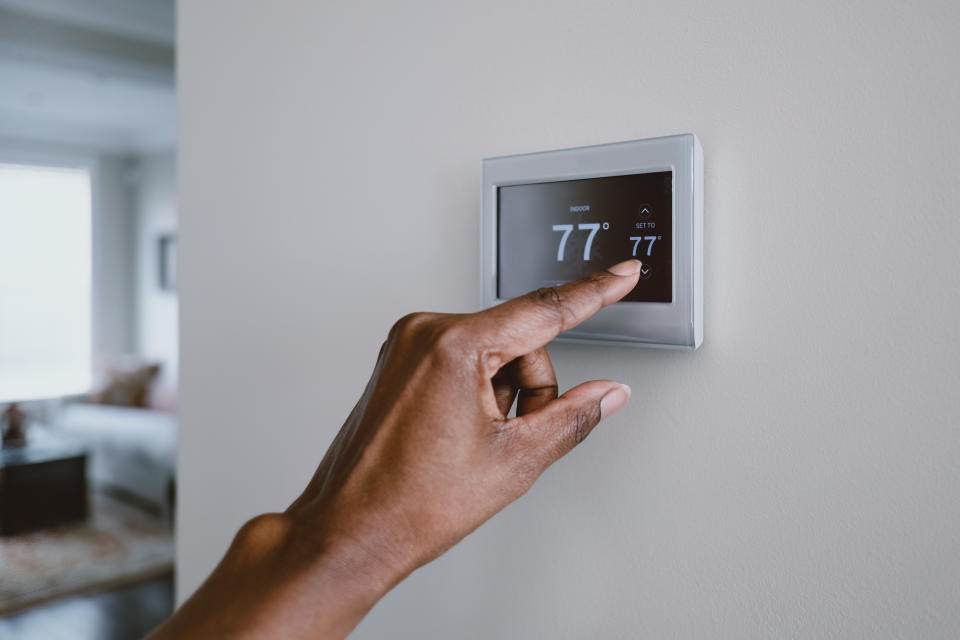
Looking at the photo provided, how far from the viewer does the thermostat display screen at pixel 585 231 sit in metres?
0.41

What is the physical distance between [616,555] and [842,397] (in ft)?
0.63

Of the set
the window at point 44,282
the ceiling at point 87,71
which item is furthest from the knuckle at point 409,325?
the window at point 44,282

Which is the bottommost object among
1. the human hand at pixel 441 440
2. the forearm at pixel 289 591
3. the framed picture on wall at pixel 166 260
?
the forearm at pixel 289 591

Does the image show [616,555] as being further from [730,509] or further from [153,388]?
[153,388]

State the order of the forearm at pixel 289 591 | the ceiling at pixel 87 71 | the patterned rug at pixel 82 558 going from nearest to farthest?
the forearm at pixel 289 591, the patterned rug at pixel 82 558, the ceiling at pixel 87 71

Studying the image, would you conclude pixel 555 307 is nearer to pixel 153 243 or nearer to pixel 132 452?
pixel 132 452

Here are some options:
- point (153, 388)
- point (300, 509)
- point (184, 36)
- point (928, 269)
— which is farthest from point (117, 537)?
point (928, 269)

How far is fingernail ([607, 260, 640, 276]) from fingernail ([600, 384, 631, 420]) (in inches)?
2.8

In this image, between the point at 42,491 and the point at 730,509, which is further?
the point at 42,491

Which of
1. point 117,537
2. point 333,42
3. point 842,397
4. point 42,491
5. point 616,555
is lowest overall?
point 117,537

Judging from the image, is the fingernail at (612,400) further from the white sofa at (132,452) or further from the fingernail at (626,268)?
the white sofa at (132,452)

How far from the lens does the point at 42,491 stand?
3633 mm

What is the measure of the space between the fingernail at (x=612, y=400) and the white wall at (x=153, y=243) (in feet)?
19.2

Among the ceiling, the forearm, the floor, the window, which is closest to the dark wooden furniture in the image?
the floor
